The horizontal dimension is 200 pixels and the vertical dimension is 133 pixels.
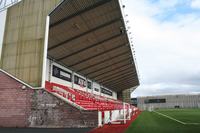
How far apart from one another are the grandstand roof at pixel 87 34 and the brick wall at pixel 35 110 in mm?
5008

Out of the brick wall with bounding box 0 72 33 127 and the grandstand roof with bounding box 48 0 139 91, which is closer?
the brick wall with bounding box 0 72 33 127

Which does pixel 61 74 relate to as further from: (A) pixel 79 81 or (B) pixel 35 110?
(B) pixel 35 110

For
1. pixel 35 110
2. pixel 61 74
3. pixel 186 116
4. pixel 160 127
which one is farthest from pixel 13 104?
pixel 186 116

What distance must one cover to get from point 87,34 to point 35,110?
857 cm

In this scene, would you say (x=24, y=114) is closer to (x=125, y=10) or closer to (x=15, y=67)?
(x=15, y=67)

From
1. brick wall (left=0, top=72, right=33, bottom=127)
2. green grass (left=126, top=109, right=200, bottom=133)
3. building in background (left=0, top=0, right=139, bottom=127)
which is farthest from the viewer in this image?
brick wall (left=0, top=72, right=33, bottom=127)

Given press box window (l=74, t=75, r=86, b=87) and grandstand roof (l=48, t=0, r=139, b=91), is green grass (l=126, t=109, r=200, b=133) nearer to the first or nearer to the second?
grandstand roof (l=48, t=0, r=139, b=91)

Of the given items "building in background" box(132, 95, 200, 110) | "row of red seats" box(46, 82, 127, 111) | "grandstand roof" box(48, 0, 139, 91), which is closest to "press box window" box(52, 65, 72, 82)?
"grandstand roof" box(48, 0, 139, 91)

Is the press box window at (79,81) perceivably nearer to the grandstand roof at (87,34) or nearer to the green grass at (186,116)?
the grandstand roof at (87,34)

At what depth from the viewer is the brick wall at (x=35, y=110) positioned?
1059cm

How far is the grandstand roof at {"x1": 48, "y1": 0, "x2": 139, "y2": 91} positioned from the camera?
47.8ft

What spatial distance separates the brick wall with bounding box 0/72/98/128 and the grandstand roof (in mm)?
5008

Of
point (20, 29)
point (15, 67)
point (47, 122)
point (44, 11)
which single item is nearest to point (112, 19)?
point (44, 11)

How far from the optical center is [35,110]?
11547 mm
